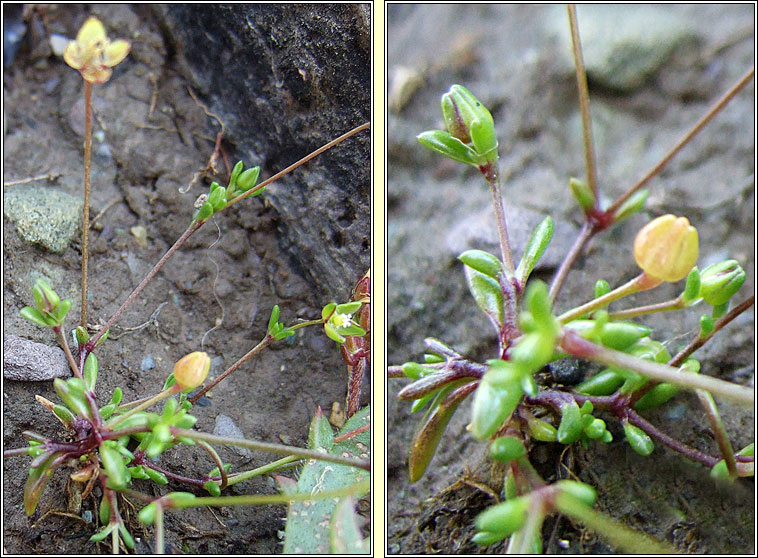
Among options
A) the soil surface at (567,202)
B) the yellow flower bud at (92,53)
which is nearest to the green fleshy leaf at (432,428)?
the soil surface at (567,202)

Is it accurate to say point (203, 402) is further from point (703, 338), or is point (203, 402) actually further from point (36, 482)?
point (703, 338)

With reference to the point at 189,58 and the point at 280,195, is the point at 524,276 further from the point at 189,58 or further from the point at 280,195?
the point at 189,58

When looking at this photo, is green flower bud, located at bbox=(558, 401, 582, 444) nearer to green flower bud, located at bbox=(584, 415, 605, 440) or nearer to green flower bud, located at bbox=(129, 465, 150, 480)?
green flower bud, located at bbox=(584, 415, 605, 440)

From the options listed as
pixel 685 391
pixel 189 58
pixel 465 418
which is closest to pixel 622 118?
pixel 685 391

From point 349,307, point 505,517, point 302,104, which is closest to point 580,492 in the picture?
point 505,517

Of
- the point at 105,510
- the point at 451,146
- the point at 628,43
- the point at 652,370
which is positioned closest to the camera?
the point at 652,370
